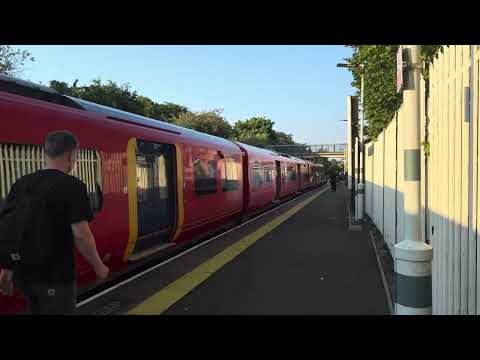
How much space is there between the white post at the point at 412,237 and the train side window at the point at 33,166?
3594 mm

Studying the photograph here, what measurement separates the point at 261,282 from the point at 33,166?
3630 millimetres

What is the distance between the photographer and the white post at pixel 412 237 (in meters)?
2.98

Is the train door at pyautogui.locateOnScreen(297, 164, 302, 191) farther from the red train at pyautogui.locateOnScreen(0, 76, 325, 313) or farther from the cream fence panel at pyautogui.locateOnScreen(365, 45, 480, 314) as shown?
the cream fence panel at pyautogui.locateOnScreen(365, 45, 480, 314)

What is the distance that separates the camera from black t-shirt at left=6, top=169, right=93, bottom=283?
259 cm

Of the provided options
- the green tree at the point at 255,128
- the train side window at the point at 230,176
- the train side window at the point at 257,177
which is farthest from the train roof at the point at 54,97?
the green tree at the point at 255,128

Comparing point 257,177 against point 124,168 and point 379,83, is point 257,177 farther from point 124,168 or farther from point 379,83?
point 124,168

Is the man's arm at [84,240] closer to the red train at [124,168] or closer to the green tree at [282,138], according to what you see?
the red train at [124,168]

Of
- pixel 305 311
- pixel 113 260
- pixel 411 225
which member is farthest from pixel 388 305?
pixel 113 260

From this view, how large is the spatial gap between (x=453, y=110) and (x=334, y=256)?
17.9 ft
